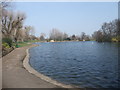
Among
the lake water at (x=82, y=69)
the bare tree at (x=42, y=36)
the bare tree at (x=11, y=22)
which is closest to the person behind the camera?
the lake water at (x=82, y=69)

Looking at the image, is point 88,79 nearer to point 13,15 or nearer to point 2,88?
point 2,88

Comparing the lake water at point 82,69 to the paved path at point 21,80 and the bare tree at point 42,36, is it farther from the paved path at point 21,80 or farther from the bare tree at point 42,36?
the bare tree at point 42,36

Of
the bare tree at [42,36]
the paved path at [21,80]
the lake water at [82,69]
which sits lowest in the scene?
the lake water at [82,69]

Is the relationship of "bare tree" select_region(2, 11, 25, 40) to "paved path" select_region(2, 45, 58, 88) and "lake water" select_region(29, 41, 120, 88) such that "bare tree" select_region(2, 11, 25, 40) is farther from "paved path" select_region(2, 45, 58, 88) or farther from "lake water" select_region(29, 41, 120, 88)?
"paved path" select_region(2, 45, 58, 88)

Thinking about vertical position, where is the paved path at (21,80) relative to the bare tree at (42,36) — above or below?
below

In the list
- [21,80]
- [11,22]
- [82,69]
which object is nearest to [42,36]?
[11,22]

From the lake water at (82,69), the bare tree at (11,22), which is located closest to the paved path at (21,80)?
the lake water at (82,69)

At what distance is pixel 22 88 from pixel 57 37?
14260cm

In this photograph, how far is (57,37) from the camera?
148 m

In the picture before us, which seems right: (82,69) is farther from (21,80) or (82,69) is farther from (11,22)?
(11,22)

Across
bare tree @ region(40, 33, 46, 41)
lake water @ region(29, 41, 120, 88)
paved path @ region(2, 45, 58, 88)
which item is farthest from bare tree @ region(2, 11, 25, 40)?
bare tree @ region(40, 33, 46, 41)

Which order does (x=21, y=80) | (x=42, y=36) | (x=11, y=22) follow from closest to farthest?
(x=21, y=80)
(x=11, y=22)
(x=42, y=36)

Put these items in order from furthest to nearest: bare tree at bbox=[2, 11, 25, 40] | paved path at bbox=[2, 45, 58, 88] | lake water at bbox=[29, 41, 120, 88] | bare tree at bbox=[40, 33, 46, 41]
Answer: bare tree at bbox=[40, 33, 46, 41]
bare tree at bbox=[2, 11, 25, 40]
lake water at bbox=[29, 41, 120, 88]
paved path at bbox=[2, 45, 58, 88]

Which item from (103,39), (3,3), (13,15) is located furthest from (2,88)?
(103,39)
